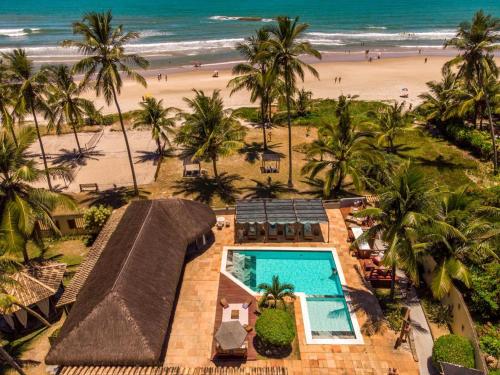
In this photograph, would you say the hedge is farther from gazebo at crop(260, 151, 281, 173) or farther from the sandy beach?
gazebo at crop(260, 151, 281, 173)

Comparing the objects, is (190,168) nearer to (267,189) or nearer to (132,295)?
(267,189)

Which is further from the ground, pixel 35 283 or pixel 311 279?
pixel 35 283

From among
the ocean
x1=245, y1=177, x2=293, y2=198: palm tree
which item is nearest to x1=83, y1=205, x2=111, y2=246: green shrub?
x1=245, y1=177, x2=293, y2=198: palm tree

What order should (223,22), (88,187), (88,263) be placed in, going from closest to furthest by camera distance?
(88,263)
(88,187)
(223,22)

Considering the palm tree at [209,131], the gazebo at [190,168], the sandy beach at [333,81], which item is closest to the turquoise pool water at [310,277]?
the palm tree at [209,131]

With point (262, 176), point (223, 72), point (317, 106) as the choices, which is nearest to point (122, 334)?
point (262, 176)

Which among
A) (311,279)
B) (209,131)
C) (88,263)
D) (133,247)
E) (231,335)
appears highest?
(209,131)

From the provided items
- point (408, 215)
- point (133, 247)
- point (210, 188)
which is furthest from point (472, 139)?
point (133, 247)

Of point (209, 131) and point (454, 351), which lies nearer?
point (454, 351)

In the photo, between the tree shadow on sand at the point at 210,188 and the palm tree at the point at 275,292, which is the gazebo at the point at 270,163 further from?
the palm tree at the point at 275,292
